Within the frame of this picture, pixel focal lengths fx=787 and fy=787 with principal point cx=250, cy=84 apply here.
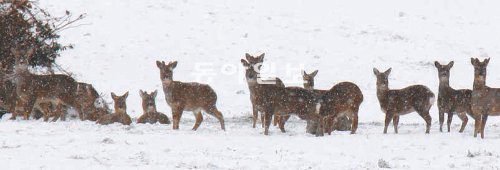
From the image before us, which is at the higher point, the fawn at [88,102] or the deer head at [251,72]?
the deer head at [251,72]

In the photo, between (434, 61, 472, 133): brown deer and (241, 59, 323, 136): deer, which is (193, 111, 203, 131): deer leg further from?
(434, 61, 472, 133): brown deer

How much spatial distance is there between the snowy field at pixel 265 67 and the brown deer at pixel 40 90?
0.94m

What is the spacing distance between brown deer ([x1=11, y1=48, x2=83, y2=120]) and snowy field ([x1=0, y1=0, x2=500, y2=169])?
3.09ft

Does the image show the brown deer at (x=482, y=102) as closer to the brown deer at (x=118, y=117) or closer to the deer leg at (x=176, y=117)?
the deer leg at (x=176, y=117)

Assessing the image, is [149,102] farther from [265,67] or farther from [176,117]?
[265,67]

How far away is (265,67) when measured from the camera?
32875mm

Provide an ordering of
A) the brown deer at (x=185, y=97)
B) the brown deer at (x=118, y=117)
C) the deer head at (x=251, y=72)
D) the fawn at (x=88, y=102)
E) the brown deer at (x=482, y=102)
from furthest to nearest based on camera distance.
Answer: the fawn at (x=88, y=102) → the brown deer at (x=118, y=117) → the brown deer at (x=185, y=97) → the deer head at (x=251, y=72) → the brown deer at (x=482, y=102)

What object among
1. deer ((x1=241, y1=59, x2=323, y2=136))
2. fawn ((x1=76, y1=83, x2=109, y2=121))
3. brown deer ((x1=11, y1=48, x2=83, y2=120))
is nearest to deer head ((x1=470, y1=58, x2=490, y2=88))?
deer ((x1=241, y1=59, x2=323, y2=136))

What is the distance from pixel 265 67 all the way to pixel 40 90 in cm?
1451

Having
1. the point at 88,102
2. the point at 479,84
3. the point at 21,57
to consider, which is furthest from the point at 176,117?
the point at 479,84

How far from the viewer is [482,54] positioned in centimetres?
3559

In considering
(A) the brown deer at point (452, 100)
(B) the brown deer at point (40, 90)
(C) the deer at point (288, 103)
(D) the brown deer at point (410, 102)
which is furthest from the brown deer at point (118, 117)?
(A) the brown deer at point (452, 100)

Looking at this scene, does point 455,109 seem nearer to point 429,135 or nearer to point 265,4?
point 429,135

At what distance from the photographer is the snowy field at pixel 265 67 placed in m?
13.4
